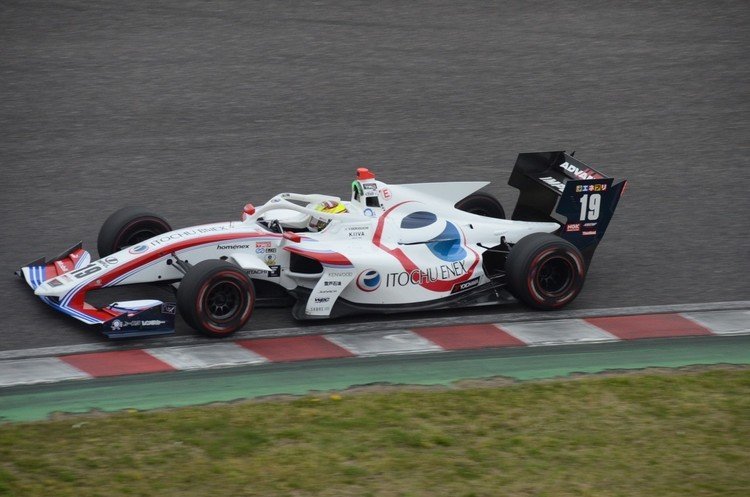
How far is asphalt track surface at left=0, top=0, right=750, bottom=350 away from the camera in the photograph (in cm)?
1243

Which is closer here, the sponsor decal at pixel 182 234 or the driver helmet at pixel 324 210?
the sponsor decal at pixel 182 234

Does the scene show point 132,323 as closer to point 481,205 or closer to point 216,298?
point 216,298

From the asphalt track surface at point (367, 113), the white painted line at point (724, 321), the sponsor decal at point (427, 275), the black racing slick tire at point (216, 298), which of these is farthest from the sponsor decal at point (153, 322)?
the white painted line at point (724, 321)

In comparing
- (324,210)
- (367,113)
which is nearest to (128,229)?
(324,210)

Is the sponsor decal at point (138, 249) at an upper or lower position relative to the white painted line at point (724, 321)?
upper

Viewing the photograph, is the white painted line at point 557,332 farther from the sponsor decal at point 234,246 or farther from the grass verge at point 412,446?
the sponsor decal at point 234,246

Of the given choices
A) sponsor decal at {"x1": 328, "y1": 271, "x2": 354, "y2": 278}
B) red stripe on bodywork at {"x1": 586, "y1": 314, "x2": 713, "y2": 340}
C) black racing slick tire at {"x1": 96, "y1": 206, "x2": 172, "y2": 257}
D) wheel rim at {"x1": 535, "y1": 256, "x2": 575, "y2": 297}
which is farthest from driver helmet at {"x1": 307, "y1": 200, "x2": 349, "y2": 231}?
red stripe on bodywork at {"x1": 586, "y1": 314, "x2": 713, "y2": 340}

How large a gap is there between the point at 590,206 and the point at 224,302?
12.0 ft

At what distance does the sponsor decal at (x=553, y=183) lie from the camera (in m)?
11.5

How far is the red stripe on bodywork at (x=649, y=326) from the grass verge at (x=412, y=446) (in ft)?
4.65

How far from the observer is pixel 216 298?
9789mm

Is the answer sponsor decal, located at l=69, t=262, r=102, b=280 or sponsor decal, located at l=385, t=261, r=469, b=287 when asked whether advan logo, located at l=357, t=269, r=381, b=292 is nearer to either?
sponsor decal, located at l=385, t=261, r=469, b=287

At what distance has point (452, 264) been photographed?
10.5 metres

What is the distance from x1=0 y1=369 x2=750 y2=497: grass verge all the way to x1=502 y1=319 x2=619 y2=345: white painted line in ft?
4.09
